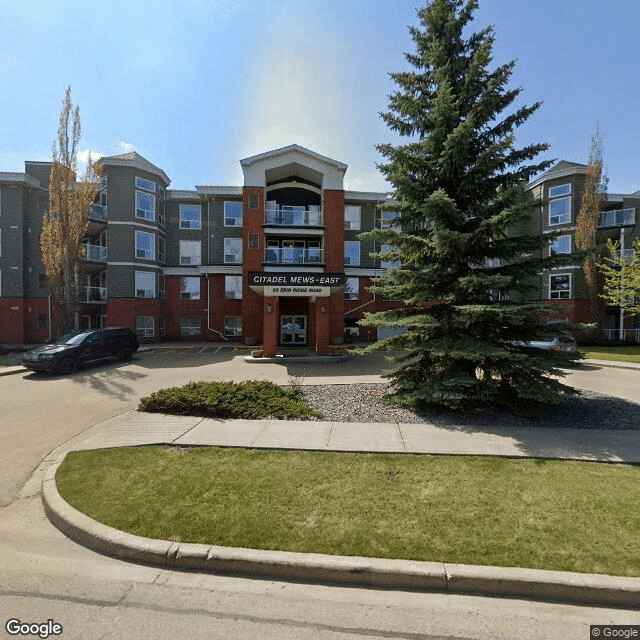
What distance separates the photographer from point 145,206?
25125mm

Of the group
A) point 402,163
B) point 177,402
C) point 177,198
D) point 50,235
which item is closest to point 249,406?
point 177,402

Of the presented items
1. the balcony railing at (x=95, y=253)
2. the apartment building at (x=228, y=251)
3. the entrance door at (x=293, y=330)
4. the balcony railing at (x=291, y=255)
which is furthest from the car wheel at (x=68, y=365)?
the balcony railing at (x=95, y=253)

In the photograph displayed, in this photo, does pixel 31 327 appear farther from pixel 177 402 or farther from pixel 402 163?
pixel 402 163

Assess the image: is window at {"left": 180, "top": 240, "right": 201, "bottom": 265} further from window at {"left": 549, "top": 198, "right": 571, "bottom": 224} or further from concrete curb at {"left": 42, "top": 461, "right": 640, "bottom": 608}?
window at {"left": 549, "top": 198, "right": 571, "bottom": 224}

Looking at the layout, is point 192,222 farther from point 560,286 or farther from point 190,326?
point 560,286

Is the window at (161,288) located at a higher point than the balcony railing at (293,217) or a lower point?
lower

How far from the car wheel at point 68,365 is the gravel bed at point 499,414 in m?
10.8

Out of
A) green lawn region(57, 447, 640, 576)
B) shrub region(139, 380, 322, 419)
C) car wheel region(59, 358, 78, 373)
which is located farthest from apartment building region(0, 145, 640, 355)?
green lawn region(57, 447, 640, 576)

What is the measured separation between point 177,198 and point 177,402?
965 inches

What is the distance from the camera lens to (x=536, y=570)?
3.03 m

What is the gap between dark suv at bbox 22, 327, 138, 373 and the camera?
12906mm

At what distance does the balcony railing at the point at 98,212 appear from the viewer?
77.3 ft

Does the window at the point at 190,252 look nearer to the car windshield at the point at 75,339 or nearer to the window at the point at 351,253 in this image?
the window at the point at 351,253

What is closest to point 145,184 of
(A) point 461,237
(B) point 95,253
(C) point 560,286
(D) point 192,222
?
(D) point 192,222
